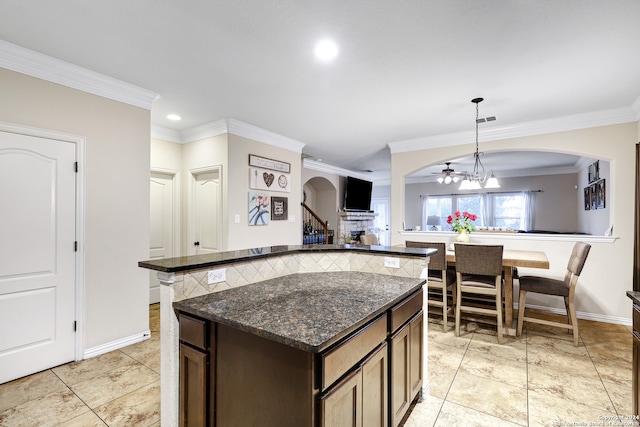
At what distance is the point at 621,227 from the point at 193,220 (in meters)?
5.73

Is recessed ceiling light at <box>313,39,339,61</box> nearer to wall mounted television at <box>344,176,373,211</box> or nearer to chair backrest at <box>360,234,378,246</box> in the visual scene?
chair backrest at <box>360,234,378,246</box>

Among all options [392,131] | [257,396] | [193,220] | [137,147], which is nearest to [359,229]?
[392,131]

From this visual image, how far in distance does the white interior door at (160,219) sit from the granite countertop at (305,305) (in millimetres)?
3172

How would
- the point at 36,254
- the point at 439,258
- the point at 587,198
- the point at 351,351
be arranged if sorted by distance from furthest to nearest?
the point at 587,198, the point at 439,258, the point at 36,254, the point at 351,351

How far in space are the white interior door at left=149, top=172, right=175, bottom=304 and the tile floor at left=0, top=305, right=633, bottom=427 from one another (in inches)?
60.3

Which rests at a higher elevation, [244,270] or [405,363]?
[244,270]


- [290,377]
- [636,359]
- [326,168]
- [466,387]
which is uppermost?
[326,168]

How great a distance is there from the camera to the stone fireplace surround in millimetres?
7785

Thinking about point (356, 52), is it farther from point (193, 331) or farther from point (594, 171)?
point (594, 171)

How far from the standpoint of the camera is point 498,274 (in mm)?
3018

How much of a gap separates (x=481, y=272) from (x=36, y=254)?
13.7 feet

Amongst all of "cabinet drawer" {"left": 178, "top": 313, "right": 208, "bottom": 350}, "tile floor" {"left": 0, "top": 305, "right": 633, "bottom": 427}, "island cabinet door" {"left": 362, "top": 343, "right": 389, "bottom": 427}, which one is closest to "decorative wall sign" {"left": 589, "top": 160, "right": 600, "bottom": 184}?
"tile floor" {"left": 0, "top": 305, "right": 633, "bottom": 427}

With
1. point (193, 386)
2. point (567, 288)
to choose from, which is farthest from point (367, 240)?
point (193, 386)

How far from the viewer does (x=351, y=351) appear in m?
1.25
